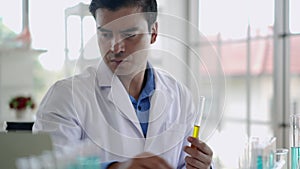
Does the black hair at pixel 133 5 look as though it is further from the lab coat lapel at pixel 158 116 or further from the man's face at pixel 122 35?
the lab coat lapel at pixel 158 116

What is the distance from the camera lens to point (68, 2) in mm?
2836

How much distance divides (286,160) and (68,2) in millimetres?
2173

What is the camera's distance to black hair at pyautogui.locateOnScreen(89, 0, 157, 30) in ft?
2.50

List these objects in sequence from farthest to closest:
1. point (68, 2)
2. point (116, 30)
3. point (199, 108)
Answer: point (68, 2)
point (199, 108)
point (116, 30)

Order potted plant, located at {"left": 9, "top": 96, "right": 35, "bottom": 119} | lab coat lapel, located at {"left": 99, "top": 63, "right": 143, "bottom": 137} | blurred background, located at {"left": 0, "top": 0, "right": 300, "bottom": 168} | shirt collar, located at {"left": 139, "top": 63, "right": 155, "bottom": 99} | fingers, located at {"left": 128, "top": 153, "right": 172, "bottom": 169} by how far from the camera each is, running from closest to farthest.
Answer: fingers, located at {"left": 128, "top": 153, "right": 172, "bottom": 169}
lab coat lapel, located at {"left": 99, "top": 63, "right": 143, "bottom": 137}
shirt collar, located at {"left": 139, "top": 63, "right": 155, "bottom": 99}
blurred background, located at {"left": 0, "top": 0, "right": 300, "bottom": 168}
potted plant, located at {"left": 9, "top": 96, "right": 35, "bottom": 119}

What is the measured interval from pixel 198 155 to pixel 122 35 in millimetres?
262

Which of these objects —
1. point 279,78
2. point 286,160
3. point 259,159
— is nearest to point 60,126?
point 259,159

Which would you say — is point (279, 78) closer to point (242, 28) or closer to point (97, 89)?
point (242, 28)

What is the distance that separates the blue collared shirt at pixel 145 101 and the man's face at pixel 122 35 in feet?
0.41

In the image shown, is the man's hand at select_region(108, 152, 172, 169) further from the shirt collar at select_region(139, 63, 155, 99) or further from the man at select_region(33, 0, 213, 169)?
the shirt collar at select_region(139, 63, 155, 99)

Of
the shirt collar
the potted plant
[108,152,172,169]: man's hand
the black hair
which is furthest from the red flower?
[108,152,172,169]: man's hand

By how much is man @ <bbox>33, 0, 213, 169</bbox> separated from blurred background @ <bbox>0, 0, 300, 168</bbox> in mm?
1594

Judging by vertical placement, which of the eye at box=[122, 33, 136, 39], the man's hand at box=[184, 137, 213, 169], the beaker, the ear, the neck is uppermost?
the ear

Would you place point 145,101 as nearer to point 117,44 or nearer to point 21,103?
point 117,44
